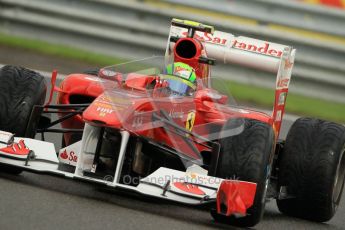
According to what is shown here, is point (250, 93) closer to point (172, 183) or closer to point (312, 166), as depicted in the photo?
point (312, 166)

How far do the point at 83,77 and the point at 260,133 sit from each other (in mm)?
1784

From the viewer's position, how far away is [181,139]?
8711 millimetres

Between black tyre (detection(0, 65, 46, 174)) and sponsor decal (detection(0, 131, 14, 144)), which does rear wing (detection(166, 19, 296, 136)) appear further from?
sponsor decal (detection(0, 131, 14, 144))

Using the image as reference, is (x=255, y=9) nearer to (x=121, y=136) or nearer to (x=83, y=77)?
(x=83, y=77)

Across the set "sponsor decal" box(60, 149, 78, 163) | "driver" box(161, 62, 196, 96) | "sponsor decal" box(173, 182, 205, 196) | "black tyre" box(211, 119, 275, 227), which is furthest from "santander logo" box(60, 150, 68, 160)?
"black tyre" box(211, 119, 275, 227)

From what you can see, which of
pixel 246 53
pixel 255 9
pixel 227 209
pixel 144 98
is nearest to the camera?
pixel 227 209

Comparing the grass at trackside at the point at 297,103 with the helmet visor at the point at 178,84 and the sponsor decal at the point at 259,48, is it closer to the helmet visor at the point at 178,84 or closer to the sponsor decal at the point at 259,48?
the sponsor decal at the point at 259,48

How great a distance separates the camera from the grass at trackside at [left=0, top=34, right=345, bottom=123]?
1516 centimetres

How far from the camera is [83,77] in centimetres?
944

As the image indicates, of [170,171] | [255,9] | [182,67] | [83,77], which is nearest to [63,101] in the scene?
[83,77]

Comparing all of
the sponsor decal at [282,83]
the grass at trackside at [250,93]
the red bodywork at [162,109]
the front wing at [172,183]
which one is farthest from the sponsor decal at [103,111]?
the grass at trackside at [250,93]

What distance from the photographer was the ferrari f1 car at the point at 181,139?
8.16 meters

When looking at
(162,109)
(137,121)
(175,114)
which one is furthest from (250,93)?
(137,121)

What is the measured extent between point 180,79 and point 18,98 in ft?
4.44
